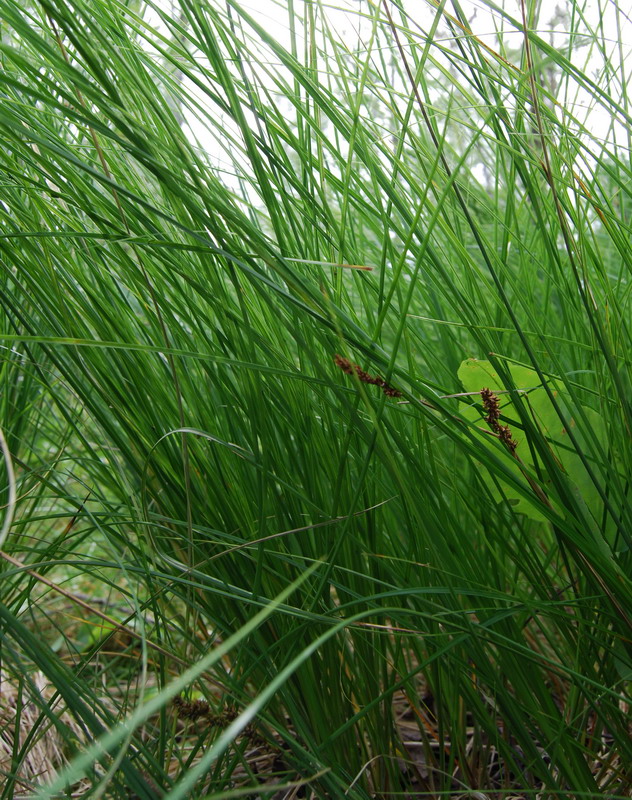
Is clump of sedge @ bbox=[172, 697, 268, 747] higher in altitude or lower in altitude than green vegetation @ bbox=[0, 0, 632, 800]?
lower

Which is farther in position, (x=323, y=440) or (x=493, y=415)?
(x=323, y=440)

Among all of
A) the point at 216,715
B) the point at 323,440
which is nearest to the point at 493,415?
the point at 323,440

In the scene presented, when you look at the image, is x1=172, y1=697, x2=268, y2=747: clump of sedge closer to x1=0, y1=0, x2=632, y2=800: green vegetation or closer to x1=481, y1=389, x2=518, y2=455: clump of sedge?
x1=0, y1=0, x2=632, y2=800: green vegetation

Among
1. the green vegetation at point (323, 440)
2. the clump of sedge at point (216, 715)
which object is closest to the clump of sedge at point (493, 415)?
the green vegetation at point (323, 440)

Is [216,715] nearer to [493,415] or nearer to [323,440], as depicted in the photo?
[323,440]

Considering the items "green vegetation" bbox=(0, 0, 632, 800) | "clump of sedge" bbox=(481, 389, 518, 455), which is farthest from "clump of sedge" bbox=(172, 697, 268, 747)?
"clump of sedge" bbox=(481, 389, 518, 455)

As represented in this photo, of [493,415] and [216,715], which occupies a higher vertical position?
[493,415]

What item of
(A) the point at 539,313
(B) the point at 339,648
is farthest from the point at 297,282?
(A) the point at 539,313

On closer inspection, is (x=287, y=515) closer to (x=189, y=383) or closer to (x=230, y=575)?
(x=230, y=575)

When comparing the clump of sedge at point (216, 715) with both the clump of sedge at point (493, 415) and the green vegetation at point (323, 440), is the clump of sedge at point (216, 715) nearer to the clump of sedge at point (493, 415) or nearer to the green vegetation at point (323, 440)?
the green vegetation at point (323, 440)

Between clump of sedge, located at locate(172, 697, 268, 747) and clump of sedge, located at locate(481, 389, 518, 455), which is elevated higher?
clump of sedge, located at locate(481, 389, 518, 455)

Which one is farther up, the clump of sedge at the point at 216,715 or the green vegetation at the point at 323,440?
the green vegetation at the point at 323,440
